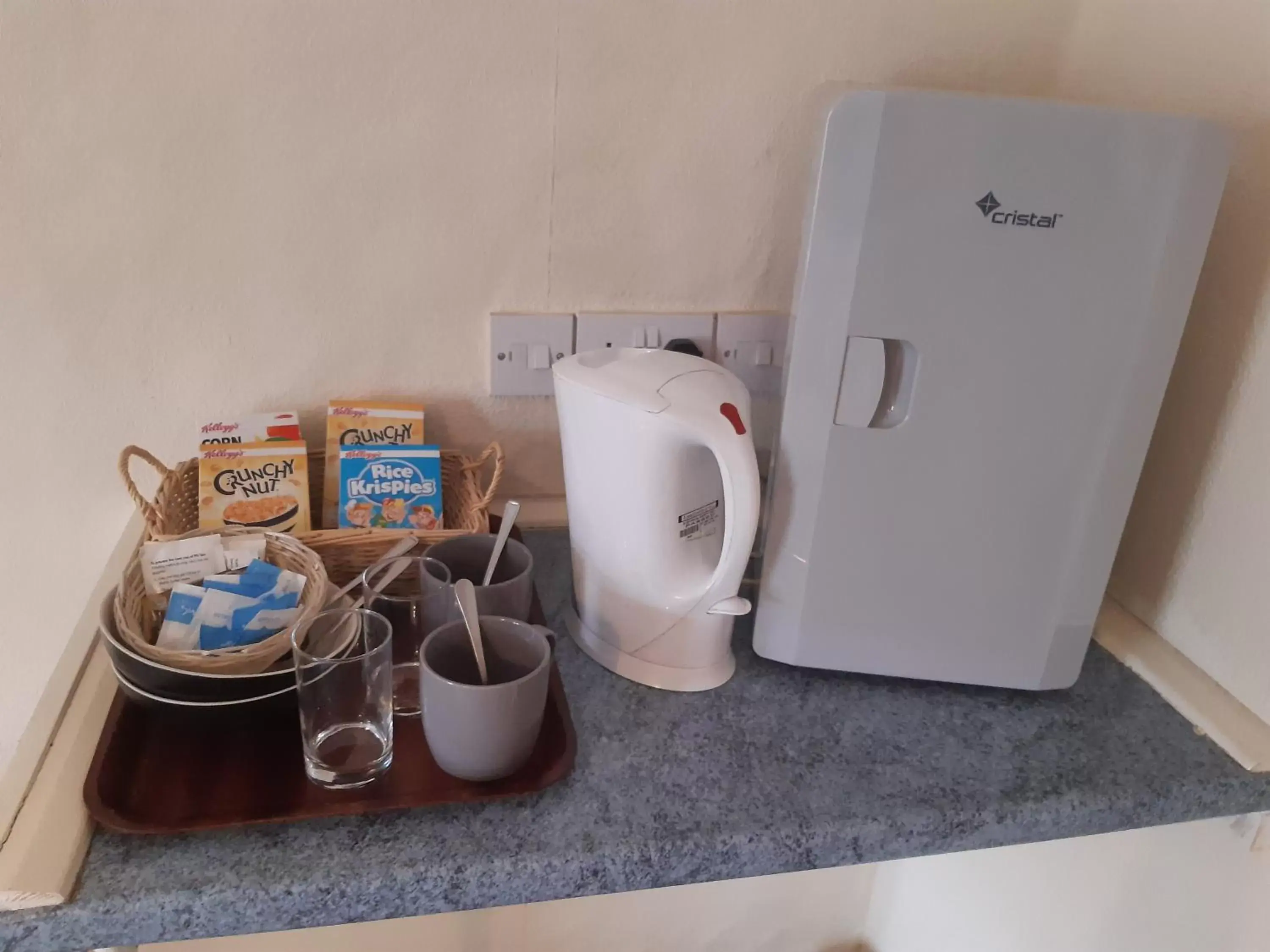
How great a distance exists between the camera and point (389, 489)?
93 centimetres

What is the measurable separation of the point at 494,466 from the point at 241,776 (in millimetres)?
419

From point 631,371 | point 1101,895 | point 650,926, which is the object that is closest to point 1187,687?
point 1101,895

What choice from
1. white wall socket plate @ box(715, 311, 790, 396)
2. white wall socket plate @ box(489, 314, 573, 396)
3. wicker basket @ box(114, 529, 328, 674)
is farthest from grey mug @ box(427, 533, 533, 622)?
white wall socket plate @ box(715, 311, 790, 396)

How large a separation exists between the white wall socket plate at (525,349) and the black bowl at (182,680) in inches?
16.1

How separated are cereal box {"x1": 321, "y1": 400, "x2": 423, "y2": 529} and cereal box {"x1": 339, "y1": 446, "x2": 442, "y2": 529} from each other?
24 mm

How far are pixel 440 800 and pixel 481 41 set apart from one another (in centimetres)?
68

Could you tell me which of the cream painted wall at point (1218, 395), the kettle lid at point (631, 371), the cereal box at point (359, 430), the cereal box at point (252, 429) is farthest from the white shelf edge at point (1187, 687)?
the cereal box at point (252, 429)

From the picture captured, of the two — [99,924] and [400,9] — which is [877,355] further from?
[99,924]

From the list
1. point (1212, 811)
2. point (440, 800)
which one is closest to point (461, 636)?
point (440, 800)

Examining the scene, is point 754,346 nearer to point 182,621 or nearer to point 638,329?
point 638,329

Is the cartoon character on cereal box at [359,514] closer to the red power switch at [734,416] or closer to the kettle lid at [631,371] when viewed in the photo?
the kettle lid at [631,371]

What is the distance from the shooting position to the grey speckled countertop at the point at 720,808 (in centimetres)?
63

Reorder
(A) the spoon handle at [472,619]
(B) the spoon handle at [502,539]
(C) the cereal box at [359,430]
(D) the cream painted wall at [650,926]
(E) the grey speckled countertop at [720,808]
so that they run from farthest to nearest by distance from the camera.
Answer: (D) the cream painted wall at [650,926] < (C) the cereal box at [359,430] < (B) the spoon handle at [502,539] < (A) the spoon handle at [472,619] < (E) the grey speckled countertop at [720,808]

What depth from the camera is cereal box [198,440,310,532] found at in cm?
90
